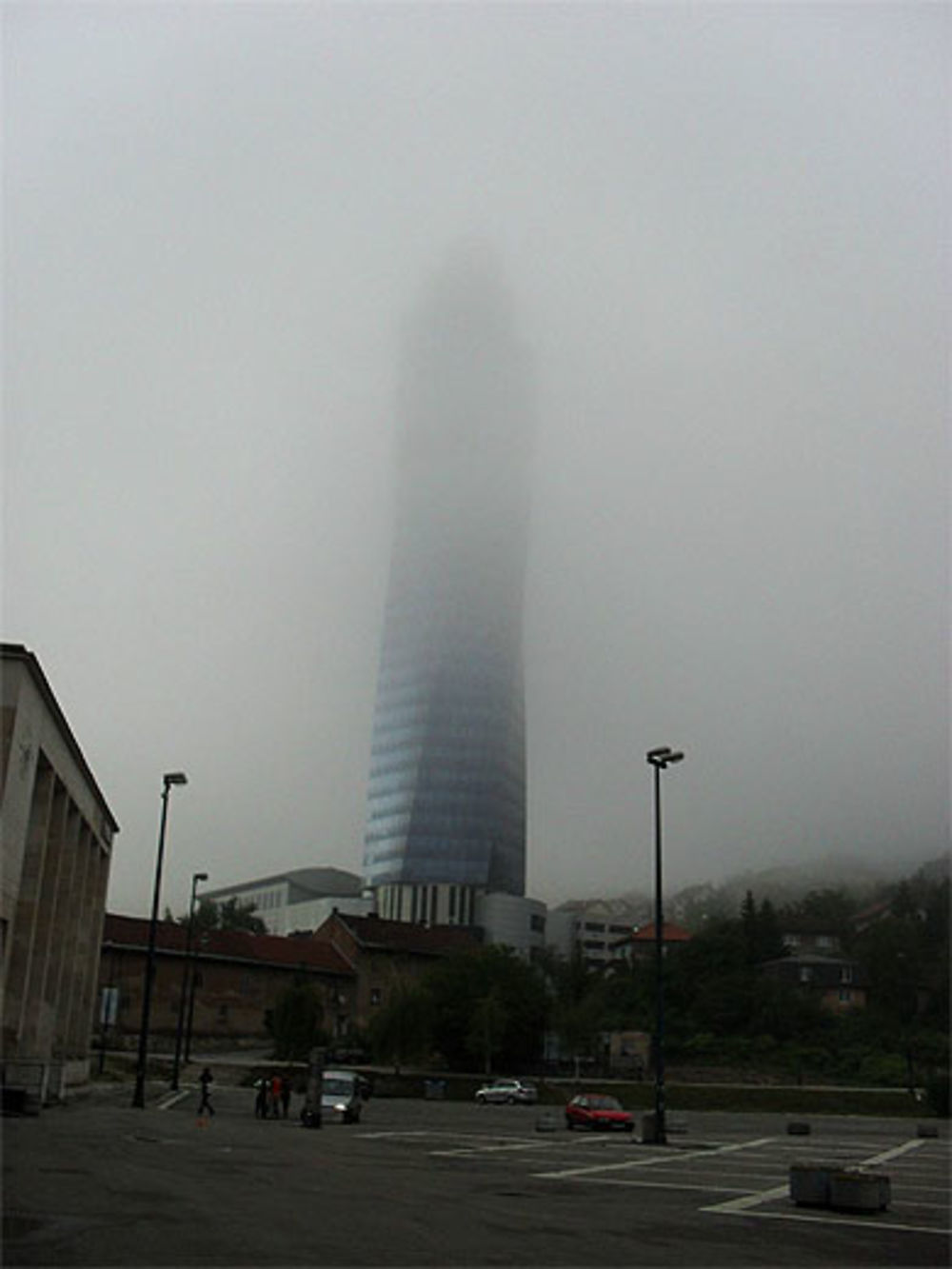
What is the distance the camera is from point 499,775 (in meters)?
188

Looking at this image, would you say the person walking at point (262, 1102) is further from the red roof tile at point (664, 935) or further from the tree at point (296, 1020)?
the red roof tile at point (664, 935)

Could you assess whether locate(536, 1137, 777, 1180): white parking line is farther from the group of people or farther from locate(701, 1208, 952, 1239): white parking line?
the group of people

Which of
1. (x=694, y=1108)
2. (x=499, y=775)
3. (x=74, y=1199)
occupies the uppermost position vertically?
(x=499, y=775)

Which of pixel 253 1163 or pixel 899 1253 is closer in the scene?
pixel 899 1253

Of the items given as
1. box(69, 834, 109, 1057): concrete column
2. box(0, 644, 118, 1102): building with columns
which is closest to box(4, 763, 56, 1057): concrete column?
box(0, 644, 118, 1102): building with columns

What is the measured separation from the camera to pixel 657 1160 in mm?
27844

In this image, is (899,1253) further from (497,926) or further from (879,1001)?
(497,926)

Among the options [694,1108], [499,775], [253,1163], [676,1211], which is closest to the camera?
[676,1211]

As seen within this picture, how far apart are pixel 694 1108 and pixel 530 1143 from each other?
3496 cm

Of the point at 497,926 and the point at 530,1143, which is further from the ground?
the point at 497,926

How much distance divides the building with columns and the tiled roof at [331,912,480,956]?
5557cm

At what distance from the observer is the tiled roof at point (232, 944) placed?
9375 cm

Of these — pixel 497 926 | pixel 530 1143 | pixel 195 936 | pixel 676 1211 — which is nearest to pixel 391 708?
pixel 497 926

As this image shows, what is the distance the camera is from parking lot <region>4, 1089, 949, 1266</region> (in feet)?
39.5
